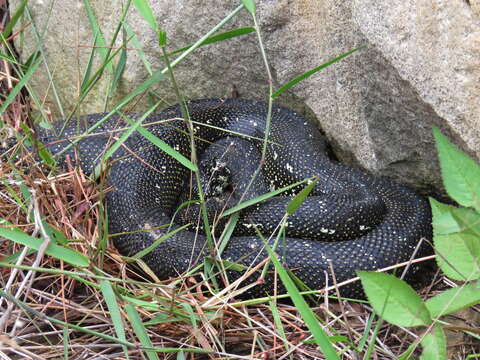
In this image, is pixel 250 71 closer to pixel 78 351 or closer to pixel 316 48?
pixel 316 48

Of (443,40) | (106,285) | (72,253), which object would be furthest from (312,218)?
(72,253)

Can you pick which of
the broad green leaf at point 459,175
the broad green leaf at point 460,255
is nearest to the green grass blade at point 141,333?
the broad green leaf at point 460,255

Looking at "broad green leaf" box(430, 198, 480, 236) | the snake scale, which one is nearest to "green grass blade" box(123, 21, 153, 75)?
the snake scale

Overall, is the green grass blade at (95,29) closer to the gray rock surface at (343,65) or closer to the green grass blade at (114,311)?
the gray rock surface at (343,65)

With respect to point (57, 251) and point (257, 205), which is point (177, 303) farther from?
point (257, 205)

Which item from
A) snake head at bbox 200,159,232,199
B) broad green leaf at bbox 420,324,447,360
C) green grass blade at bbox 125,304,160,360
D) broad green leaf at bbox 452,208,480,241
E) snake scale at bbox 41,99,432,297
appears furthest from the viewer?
snake head at bbox 200,159,232,199

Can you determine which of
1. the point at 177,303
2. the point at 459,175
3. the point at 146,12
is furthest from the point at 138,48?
the point at 459,175

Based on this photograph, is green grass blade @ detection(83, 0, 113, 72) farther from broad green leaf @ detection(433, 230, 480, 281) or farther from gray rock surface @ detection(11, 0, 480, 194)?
broad green leaf @ detection(433, 230, 480, 281)
